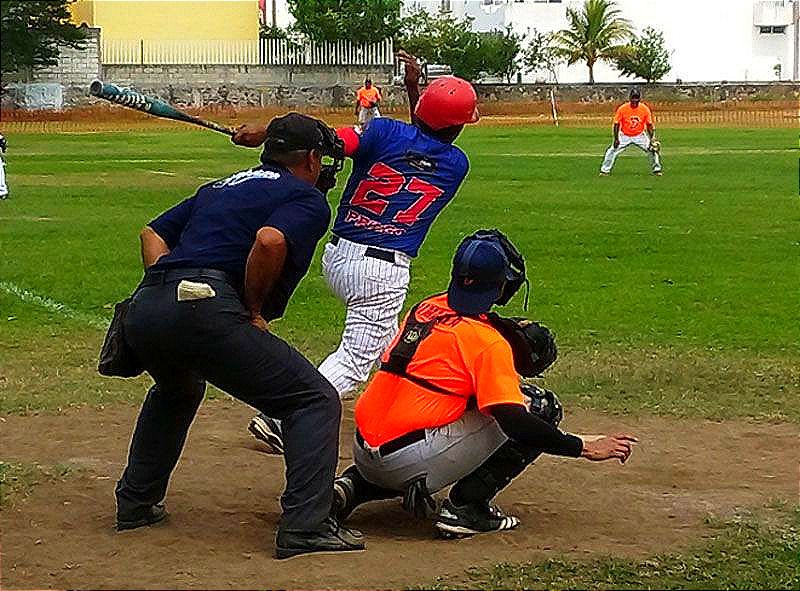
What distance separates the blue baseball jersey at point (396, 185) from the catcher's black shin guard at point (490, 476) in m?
1.78

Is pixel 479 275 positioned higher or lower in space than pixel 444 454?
higher

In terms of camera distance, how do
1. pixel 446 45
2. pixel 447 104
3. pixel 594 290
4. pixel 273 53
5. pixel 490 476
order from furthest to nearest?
pixel 446 45 < pixel 273 53 < pixel 594 290 < pixel 447 104 < pixel 490 476

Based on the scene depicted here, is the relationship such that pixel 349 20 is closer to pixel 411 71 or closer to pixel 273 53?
pixel 273 53

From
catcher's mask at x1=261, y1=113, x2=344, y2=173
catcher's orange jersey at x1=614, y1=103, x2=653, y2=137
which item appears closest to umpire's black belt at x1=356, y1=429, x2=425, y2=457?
catcher's mask at x1=261, y1=113, x2=344, y2=173

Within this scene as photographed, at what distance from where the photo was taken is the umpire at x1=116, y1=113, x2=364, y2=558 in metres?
5.15

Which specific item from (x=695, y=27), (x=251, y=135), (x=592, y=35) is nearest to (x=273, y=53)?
(x=592, y=35)

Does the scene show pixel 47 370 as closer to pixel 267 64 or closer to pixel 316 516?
pixel 316 516

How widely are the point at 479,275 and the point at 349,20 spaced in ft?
165

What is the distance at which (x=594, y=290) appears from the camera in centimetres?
1358

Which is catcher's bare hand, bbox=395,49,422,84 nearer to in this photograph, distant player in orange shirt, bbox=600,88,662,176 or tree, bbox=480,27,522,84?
distant player in orange shirt, bbox=600,88,662,176

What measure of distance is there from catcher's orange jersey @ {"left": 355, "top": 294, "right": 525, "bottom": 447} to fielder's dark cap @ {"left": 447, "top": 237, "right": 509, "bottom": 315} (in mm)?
62

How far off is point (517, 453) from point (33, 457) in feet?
9.52

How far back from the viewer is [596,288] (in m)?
13.7

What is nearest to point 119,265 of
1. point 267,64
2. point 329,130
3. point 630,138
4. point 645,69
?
point 329,130
